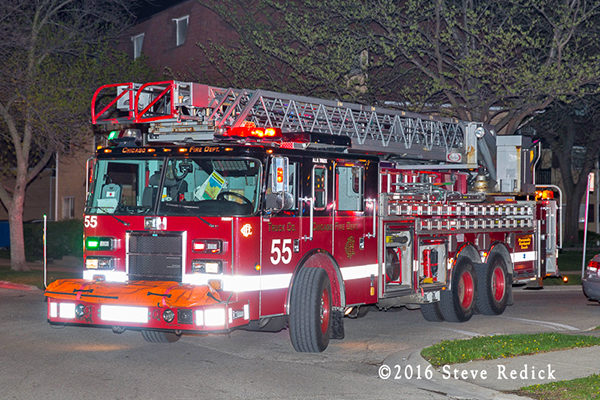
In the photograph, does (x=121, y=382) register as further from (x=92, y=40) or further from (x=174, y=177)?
(x=92, y=40)

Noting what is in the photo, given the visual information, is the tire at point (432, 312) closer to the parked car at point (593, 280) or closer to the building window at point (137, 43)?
the parked car at point (593, 280)

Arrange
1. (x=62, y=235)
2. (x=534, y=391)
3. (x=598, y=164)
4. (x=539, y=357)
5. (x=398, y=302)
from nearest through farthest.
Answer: (x=534, y=391), (x=539, y=357), (x=398, y=302), (x=62, y=235), (x=598, y=164)

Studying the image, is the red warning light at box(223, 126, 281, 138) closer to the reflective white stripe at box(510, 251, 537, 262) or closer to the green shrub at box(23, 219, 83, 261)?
the reflective white stripe at box(510, 251, 537, 262)

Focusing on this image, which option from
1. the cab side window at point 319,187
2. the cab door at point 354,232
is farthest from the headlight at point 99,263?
the cab door at point 354,232

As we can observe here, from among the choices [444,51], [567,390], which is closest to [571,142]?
[444,51]

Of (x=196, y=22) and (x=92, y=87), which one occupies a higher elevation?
(x=196, y=22)

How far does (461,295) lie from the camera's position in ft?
46.3

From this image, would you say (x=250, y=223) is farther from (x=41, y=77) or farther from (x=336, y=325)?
(x=41, y=77)

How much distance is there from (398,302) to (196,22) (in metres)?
21.0

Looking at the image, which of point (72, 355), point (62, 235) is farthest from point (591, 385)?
point (62, 235)

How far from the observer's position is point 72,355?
34.4 feet

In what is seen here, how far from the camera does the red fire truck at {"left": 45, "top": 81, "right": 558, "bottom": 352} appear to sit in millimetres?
9781

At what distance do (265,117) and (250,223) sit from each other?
2359 mm

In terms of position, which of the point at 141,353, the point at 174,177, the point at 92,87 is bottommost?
the point at 141,353
